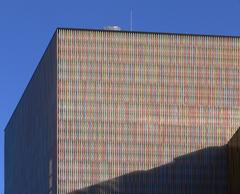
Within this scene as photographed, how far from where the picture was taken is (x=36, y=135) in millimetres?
121438

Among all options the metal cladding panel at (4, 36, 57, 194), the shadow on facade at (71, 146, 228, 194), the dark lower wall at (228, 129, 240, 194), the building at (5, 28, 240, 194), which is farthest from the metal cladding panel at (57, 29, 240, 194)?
the metal cladding panel at (4, 36, 57, 194)

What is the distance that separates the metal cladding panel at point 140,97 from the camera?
342 feet

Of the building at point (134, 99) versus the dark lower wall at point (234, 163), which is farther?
the building at point (134, 99)

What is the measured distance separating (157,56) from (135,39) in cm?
255

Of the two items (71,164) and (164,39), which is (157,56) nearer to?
(164,39)

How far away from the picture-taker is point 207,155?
346 ft

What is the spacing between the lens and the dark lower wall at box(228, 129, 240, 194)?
101812mm

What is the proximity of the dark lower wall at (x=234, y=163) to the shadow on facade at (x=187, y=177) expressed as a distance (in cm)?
72

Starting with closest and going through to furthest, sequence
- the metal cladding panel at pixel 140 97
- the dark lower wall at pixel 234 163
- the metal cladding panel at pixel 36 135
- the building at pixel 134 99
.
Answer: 1. the dark lower wall at pixel 234 163
2. the building at pixel 134 99
3. the metal cladding panel at pixel 140 97
4. the metal cladding panel at pixel 36 135

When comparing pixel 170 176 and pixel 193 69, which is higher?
pixel 193 69

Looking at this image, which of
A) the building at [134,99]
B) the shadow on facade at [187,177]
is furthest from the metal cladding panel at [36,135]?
the shadow on facade at [187,177]

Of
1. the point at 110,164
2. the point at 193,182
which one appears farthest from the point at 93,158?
the point at 193,182

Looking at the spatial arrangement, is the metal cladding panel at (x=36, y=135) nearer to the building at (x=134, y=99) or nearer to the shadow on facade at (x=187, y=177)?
the building at (x=134, y=99)

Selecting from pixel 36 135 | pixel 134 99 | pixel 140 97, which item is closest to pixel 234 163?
pixel 140 97
